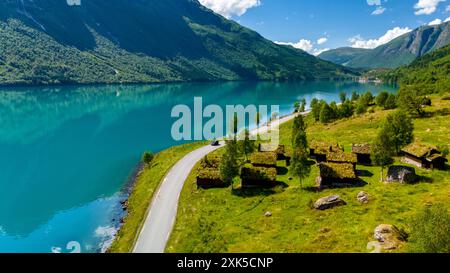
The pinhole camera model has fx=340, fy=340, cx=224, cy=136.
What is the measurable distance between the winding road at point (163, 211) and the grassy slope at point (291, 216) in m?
1.67

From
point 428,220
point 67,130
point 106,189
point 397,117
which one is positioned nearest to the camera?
point 428,220

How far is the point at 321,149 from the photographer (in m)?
79.8

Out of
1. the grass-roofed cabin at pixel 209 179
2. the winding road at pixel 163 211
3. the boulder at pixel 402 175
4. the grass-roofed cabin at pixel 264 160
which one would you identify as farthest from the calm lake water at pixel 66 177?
the boulder at pixel 402 175

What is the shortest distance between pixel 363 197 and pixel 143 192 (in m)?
45.1

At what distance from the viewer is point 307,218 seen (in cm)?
5166

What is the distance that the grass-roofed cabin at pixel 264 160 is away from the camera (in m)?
76.4

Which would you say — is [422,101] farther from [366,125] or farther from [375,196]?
[375,196]

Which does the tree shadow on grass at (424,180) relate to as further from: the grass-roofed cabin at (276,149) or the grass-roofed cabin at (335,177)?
the grass-roofed cabin at (276,149)

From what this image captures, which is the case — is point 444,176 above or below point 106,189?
above

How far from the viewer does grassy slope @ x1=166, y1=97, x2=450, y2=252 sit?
146ft

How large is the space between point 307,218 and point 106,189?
52.6 m

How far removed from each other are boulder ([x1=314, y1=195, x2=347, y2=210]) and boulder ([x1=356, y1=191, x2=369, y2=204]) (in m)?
2.66

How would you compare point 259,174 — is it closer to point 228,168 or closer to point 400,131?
point 228,168
